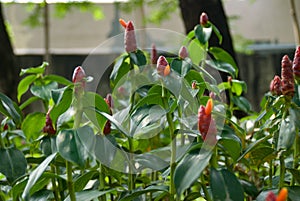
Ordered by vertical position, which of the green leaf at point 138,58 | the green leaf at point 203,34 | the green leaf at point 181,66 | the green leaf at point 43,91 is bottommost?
the green leaf at point 43,91

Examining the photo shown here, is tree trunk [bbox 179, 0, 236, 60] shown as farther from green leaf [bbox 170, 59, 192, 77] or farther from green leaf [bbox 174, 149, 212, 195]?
green leaf [bbox 174, 149, 212, 195]

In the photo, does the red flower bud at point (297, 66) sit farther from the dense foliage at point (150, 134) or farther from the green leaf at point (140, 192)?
the green leaf at point (140, 192)

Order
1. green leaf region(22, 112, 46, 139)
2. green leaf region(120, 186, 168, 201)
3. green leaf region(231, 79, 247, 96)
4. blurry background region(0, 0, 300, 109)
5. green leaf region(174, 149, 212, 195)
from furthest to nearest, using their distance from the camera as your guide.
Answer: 1. blurry background region(0, 0, 300, 109)
2. green leaf region(231, 79, 247, 96)
3. green leaf region(22, 112, 46, 139)
4. green leaf region(120, 186, 168, 201)
5. green leaf region(174, 149, 212, 195)

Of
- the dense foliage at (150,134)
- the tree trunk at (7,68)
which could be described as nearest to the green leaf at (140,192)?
the dense foliage at (150,134)

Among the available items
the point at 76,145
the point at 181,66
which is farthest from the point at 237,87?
the point at 76,145

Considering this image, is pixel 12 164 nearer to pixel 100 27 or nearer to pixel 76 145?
pixel 76 145

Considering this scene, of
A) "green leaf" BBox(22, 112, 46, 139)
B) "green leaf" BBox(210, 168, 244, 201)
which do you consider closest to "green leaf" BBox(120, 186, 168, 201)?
"green leaf" BBox(210, 168, 244, 201)

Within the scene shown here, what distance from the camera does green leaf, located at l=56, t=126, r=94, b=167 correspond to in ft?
1.75

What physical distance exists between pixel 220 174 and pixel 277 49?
4829mm

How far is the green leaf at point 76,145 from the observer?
0.53 metres

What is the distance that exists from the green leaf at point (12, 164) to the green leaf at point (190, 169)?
0.99 ft

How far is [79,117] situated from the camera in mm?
613

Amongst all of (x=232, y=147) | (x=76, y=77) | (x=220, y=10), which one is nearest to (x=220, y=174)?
(x=232, y=147)

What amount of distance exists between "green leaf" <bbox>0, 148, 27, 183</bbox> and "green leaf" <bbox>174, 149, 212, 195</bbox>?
0.30 metres
